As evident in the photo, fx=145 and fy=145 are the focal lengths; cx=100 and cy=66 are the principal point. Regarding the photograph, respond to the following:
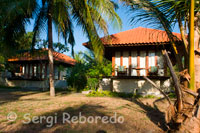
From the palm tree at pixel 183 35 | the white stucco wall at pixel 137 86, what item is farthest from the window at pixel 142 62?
the palm tree at pixel 183 35

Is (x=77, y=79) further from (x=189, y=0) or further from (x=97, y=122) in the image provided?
(x=189, y=0)

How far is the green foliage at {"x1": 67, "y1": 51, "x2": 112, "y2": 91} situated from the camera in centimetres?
951

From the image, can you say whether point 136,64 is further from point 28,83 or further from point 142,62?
point 28,83

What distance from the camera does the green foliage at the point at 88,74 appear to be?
951 centimetres

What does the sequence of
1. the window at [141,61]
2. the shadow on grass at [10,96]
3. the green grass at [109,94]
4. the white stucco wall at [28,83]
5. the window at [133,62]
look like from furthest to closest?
1. the white stucco wall at [28,83]
2. the window at [133,62]
3. the window at [141,61]
4. the green grass at [109,94]
5. the shadow on grass at [10,96]

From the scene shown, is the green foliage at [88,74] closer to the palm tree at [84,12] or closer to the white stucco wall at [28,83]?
the palm tree at [84,12]

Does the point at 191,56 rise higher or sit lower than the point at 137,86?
higher

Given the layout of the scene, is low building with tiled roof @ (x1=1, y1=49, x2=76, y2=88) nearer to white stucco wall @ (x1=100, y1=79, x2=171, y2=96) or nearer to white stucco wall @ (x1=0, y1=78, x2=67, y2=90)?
white stucco wall @ (x1=0, y1=78, x2=67, y2=90)

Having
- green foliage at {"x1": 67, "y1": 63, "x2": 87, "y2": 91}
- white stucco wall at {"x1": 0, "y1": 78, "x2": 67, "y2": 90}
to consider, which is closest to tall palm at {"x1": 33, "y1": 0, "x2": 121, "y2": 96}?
green foliage at {"x1": 67, "y1": 63, "x2": 87, "y2": 91}

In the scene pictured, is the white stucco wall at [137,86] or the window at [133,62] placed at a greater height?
the window at [133,62]

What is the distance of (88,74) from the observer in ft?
34.3

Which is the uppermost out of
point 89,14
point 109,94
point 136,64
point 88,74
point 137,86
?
point 89,14

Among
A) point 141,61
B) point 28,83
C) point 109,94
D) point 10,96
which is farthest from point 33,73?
point 141,61

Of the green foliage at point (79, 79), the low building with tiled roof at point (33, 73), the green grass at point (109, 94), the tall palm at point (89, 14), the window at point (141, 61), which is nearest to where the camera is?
the tall palm at point (89, 14)
